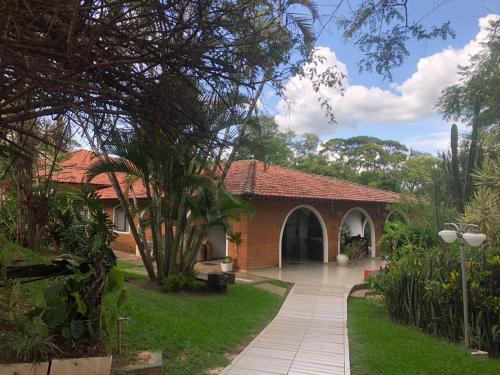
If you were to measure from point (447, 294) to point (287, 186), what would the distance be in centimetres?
968

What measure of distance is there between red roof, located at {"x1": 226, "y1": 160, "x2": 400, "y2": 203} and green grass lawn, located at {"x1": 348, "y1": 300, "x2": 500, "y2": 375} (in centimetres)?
704

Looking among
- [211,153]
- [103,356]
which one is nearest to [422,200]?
[211,153]

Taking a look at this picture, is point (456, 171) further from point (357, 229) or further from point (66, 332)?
point (357, 229)

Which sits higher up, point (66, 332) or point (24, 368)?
point (66, 332)

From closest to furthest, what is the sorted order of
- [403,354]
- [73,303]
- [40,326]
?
[40,326], [73,303], [403,354]

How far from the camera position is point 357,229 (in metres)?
26.0

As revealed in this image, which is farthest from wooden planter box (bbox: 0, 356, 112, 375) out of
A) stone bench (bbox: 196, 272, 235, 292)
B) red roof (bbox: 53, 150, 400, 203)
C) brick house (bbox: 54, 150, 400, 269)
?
red roof (bbox: 53, 150, 400, 203)

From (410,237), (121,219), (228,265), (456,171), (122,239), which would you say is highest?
(456,171)

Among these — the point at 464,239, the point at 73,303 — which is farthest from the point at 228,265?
the point at 73,303

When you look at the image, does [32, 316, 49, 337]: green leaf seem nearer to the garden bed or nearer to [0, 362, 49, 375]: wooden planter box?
[0, 362, 49, 375]: wooden planter box

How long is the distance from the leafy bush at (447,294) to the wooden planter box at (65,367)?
682 centimetres

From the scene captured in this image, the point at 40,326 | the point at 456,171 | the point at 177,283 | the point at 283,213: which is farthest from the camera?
the point at 283,213

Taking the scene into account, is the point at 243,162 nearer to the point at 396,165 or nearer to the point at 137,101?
the point at 137,101

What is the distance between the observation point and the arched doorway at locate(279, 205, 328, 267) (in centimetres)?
2055
